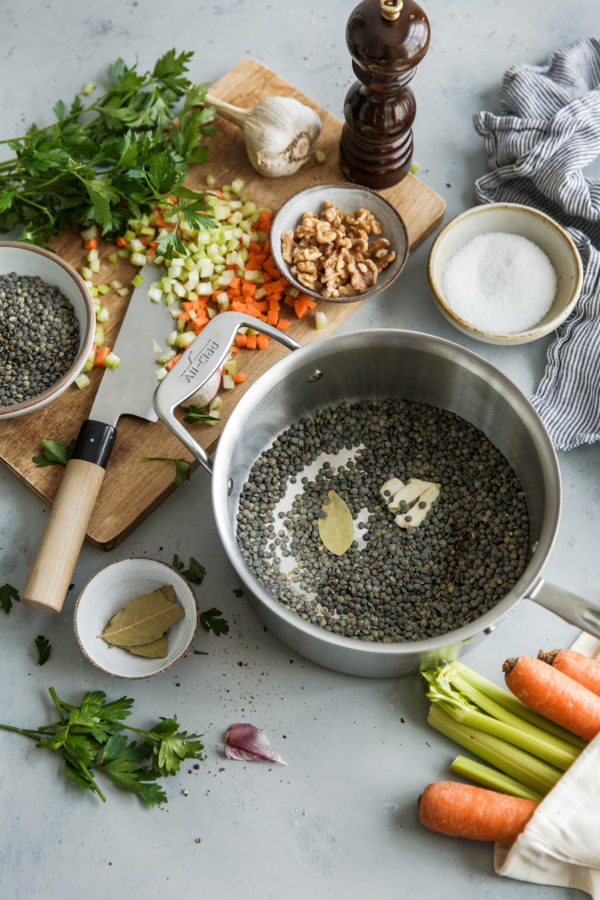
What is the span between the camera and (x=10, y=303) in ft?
5.91

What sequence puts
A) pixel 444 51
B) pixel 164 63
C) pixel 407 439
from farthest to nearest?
pixel 444 51
pixel 164 63
pixel 407 439

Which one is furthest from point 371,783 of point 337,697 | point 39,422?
point 39,422

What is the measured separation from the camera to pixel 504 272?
1.90 metres

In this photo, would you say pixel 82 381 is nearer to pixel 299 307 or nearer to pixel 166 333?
pixel 166 333

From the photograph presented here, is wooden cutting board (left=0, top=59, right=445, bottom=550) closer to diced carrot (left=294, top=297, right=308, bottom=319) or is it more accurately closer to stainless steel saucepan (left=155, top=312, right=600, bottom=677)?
diced carrot (left=294, top=297, right=308, bottom=319)

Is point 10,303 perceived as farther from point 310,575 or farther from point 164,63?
point 310,575

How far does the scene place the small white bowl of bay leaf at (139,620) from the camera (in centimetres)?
163

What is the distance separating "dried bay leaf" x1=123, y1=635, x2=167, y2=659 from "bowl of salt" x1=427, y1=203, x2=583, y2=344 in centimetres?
92

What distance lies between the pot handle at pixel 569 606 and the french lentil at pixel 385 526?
0.67 ft

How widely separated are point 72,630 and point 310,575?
503 mm

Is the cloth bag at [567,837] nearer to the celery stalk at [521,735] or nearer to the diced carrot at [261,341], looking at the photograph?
the celery stalk at [521,735]

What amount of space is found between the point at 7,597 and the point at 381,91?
1317 millimetres

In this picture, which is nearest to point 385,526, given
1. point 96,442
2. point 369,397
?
point 369,397

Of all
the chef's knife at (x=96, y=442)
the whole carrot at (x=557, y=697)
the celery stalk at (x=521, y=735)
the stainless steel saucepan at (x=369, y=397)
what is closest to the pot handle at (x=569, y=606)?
the stainless steel saucepan at (x=369, y=397)
